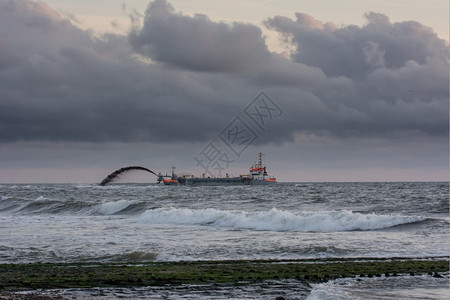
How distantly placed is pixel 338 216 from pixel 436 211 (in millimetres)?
11879

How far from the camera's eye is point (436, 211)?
1553 inches

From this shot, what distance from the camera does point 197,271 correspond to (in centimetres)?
1492

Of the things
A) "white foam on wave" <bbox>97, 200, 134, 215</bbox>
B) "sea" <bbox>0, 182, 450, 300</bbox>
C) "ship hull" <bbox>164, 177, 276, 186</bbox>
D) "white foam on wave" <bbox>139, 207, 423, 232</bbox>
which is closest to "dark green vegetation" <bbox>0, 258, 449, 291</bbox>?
"sea" <bbox>0, 182, 450, 300</bbox>

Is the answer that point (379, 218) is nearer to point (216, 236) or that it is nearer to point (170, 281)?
point (216, 236)

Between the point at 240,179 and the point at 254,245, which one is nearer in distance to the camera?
the point at 254,245

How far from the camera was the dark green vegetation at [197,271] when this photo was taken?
1327 cm

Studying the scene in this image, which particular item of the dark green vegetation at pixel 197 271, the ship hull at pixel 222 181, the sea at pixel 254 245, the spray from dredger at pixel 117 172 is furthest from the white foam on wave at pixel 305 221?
the spray from dredger at pixel 117 172

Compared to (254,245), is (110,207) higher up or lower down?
higher up

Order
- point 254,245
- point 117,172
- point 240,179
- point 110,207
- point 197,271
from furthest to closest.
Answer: point 117,172, point 240,179, point 110,207, point 254,245, point 197,271

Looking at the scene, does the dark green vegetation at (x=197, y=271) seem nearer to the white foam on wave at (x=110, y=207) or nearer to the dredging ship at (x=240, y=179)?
the white foam on wave at (x=110, y=207)

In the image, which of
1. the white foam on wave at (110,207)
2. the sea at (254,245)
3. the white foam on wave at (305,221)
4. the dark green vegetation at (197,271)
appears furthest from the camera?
the white foam on wave at (110,207)

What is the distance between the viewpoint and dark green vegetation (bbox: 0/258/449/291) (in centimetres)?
1327

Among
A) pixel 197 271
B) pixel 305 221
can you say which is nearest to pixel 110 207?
pixel 305 221

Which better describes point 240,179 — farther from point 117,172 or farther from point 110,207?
point 110,207
